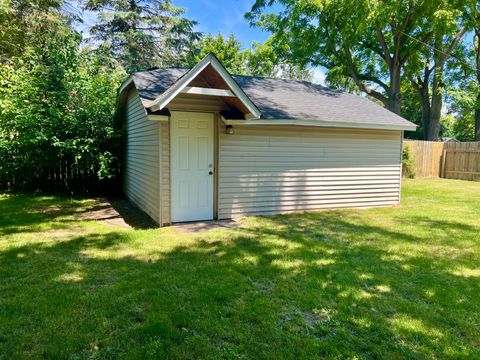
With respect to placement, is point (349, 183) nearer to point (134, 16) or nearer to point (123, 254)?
point (123, 254)

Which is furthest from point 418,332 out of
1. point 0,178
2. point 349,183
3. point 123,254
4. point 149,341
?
point 0,178

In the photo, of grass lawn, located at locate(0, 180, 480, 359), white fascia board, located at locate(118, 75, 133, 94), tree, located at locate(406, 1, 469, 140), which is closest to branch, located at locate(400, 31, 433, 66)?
tree, located at locate(406, 1, 469, 140)

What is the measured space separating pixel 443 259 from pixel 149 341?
161 inches

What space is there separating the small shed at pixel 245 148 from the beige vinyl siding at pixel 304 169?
2 centimetres

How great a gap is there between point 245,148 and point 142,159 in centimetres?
240

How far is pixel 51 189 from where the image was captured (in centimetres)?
980

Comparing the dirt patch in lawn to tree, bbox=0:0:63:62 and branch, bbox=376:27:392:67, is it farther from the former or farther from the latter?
branch, bbox=376:27:392:67

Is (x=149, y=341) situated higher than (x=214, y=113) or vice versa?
(x=214, y=113)

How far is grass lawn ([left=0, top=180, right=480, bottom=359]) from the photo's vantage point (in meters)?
2.58

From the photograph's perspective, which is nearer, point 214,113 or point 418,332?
point 418,332

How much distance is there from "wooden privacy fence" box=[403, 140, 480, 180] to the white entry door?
37.6 feet

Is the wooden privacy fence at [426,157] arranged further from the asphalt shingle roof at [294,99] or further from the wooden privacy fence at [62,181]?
the wooden privacy fence at [62,181]

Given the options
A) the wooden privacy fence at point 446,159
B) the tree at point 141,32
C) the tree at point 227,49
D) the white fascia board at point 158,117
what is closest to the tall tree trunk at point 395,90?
the wooden privacy fence at point 446,159

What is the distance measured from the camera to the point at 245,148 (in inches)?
265
